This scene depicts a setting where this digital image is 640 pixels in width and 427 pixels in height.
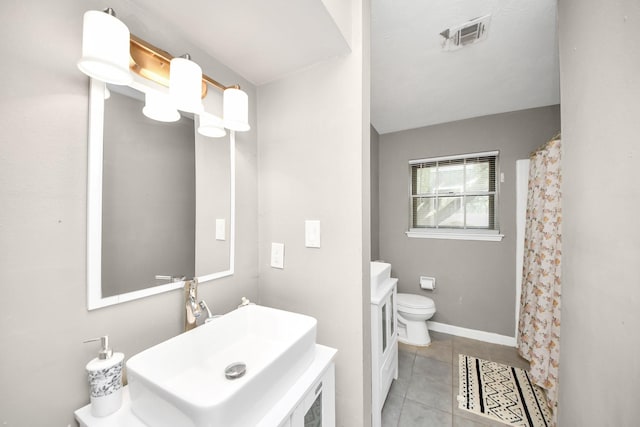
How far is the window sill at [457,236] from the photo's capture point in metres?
2.38

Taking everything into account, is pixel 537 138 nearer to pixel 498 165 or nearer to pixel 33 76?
pixel 498 165

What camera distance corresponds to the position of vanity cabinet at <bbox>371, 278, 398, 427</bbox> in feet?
4.58

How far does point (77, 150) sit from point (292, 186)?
779 mm

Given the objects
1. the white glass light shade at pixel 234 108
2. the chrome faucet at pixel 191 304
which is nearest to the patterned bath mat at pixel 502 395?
the chrome faucet at pixel 191 304

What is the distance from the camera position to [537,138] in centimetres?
223

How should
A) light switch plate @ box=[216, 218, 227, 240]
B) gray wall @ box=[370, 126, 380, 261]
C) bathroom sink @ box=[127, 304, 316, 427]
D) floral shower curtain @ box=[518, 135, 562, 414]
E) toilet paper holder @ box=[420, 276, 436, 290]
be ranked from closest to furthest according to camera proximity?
bathroom sink @ box=[127, 304, 316, 427] < light switch plate @ box=[216, 218, 227, 240] < floral shower curtain @ box=[518, 135, 562, 414] < toilet paper holder @ box=[420, 276, 436, 290] < gray wall @ box=[370, 126, 380, 261]

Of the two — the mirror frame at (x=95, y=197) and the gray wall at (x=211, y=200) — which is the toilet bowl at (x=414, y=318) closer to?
the gray wall at (x=211, y=200)

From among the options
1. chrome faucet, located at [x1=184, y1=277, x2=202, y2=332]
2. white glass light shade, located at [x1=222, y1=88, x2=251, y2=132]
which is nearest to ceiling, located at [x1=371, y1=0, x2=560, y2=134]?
white glass light shade, located at [x1=222, y1=88, x2=251, y2=132]

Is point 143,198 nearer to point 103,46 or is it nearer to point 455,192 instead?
point 103,46

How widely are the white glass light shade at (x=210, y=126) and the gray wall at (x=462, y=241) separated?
7.49 feet

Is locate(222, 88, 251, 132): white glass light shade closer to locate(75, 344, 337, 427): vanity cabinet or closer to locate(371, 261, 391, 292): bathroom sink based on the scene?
locate(75, 344, 337, 427): vanity cabinet

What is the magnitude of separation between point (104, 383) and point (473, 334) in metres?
3.06

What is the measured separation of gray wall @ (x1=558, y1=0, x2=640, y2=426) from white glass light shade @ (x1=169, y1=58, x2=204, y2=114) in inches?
51.4

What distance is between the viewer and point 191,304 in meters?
0.89
